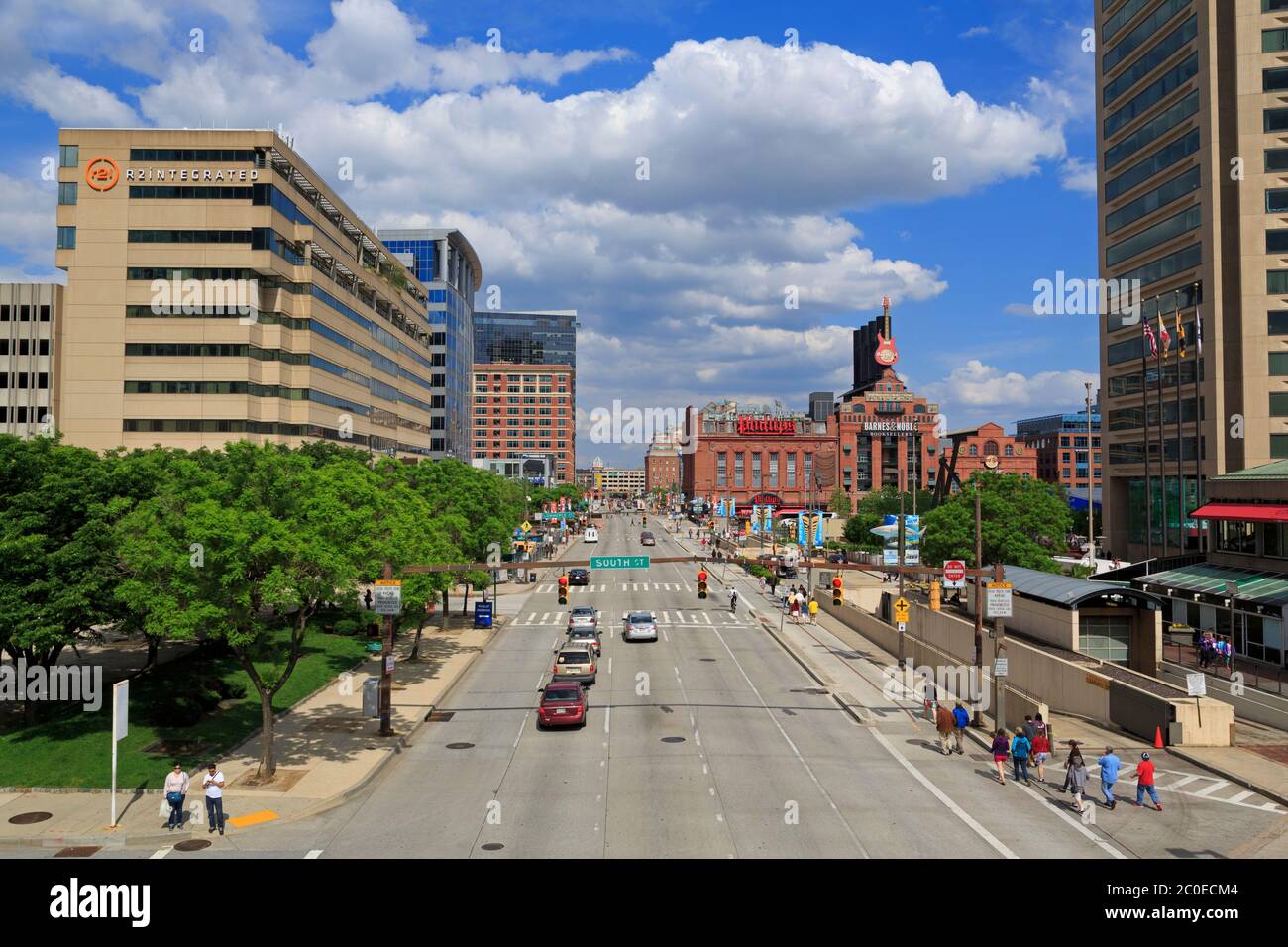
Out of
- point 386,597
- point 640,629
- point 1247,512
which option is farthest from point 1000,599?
point 640,629

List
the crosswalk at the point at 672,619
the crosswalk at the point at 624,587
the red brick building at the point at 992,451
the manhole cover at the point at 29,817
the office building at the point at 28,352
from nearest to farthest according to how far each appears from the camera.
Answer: the manhole cover at the point at 29,817 → the crosswalk at the point at 672,619 → the crosswalk at the point at 624,587 → the office building at the point at 28,352 → the red brick building at the point at 992,451

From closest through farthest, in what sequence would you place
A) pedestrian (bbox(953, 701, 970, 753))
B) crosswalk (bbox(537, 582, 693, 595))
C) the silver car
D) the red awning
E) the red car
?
pedestrian (bbox(953, 701, 970, 753)) < the red car < the red awning < the silver car < crosswalk (bbox(537, 582, 693, 595))

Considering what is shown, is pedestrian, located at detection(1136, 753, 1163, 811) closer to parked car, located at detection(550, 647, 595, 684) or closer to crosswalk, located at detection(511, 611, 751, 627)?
parked car, located at detection(550, 647, 595, 684)

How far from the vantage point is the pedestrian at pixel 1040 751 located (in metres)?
23.9

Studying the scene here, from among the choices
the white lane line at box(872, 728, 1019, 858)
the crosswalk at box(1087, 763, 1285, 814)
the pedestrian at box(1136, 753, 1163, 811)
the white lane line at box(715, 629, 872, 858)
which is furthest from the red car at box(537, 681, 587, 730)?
the pedestrian at box(1136, 753, 1163, 811)

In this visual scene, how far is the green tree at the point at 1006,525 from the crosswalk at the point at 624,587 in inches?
965

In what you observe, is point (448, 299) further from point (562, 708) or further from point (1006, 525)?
point (562, 708)

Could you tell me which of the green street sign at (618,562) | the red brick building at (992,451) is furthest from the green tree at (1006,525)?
the red brick building at (992,451)

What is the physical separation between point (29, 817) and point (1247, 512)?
161ft

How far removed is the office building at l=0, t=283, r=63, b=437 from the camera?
Result: 276ft

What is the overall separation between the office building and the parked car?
7226cm

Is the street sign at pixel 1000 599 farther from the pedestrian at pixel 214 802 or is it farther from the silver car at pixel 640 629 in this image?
the pedestrian at pixel 214 802

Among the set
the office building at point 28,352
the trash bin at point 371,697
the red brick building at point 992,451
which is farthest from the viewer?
the red brick building at point 992,451
